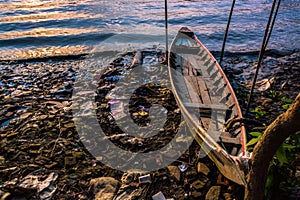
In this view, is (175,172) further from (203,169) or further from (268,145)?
(268,145)

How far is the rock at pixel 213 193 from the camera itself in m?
4.94

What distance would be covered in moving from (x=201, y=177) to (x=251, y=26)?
17.3 meters

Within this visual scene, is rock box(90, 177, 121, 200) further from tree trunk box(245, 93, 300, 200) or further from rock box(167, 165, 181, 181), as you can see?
tree trunk box(245, 93, 300, 200)

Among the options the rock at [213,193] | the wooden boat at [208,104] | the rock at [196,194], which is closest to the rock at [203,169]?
the wooden boat at [208,104]

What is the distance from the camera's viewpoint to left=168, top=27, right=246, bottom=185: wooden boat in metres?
4.91

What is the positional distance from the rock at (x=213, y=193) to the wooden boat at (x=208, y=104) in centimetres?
36

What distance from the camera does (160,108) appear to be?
8.02 metres

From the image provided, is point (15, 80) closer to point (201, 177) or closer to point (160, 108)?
point (160, 108)

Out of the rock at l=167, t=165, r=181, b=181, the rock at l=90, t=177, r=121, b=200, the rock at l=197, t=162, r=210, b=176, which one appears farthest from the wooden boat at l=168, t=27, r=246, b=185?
the rock at l=90, t=177, r=121, b=200

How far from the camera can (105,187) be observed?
5223 millimetres

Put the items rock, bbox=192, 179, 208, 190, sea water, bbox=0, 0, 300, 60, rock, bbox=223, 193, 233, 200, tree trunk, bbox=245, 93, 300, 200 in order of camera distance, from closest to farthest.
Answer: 1. tree trunk, bbox=245, 93, 300, 200
2. rock, bbox=223, 193, 233, 200
3. rock, bbox=192, 179, 208, 190
4. sea water, bbox=0, 0, 300, 60

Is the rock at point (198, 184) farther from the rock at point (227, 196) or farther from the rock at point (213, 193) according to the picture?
the rock at point (227, 196)

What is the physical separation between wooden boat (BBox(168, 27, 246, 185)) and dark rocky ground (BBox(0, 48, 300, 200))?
659 millimetres

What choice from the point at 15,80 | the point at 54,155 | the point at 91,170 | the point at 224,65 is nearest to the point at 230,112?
the point at 91,170
